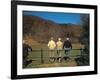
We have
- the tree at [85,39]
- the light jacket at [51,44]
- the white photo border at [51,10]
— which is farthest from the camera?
the tree at [85,39]

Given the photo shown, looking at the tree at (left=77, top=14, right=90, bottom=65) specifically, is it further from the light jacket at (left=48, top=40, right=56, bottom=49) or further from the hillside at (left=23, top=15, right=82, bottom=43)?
the light jacket at (left=48, top=40, right=56, bottom=49)

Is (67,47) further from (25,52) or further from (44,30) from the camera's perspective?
(25,52)

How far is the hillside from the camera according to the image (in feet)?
6.49

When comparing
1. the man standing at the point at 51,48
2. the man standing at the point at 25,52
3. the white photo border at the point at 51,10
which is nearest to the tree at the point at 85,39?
the white photo border at the point at 51,10

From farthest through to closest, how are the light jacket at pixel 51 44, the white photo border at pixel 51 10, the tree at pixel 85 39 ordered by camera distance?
the tree at pixel 85 39 → the light jacket at pixel 51 44 → the white photo border at pixel 51 10

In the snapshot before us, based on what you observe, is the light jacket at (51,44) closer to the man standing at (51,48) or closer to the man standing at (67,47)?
the man standing at (51,48)

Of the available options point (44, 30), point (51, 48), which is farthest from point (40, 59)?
point (44, 30)

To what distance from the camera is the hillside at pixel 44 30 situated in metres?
1.98

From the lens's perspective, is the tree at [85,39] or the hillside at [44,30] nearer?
the hillside at [44,30]

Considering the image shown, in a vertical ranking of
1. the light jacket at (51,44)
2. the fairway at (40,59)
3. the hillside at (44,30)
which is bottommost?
the fairway at (40,59)

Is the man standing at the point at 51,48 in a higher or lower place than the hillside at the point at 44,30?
lower

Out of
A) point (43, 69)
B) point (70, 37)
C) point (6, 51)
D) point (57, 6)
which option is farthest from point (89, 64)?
point (6, 51)

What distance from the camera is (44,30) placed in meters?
2.04

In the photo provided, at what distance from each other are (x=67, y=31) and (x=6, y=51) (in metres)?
0.62
